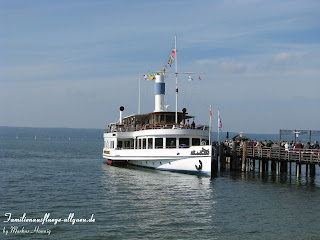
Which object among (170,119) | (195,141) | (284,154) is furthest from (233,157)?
(170,119)

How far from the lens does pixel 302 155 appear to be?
112ft

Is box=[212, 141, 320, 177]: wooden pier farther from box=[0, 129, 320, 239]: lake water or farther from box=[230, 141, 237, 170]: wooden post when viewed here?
box=[0, 129, 320, 239]: lake water

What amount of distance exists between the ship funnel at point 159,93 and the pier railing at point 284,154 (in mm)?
9509

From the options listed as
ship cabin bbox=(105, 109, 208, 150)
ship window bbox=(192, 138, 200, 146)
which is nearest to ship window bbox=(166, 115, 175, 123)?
ship cabin bbox=(105, 109, 208, 150)

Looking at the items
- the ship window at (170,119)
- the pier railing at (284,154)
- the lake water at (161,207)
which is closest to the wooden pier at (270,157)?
the pier railing at (284,154)

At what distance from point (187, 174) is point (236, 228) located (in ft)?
54.3

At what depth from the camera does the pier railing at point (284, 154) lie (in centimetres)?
3341

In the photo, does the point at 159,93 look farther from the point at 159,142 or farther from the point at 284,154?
the point at 284,154

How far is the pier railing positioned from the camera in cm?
3341

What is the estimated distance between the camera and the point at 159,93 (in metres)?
43.0

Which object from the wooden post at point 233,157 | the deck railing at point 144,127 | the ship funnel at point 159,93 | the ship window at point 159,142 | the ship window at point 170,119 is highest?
the ship funnel at point 159,93

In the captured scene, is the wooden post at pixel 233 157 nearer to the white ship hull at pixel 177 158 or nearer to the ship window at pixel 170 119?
the ship window at pixel 170 119

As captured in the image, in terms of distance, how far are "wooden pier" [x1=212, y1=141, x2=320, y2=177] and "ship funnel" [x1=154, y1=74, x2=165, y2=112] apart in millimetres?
7671

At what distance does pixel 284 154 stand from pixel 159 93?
561 inches
